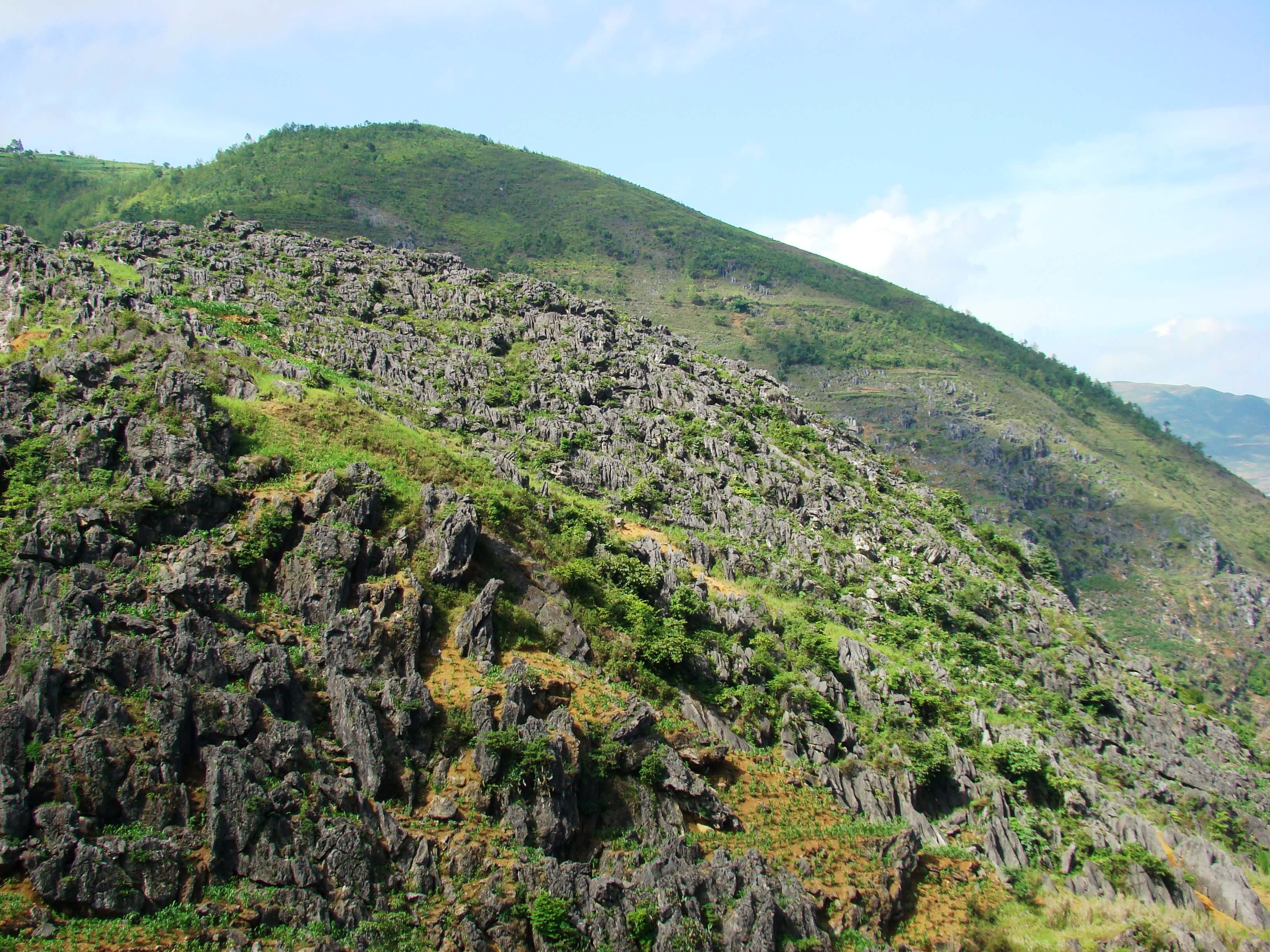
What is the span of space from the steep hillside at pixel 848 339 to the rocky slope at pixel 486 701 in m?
30.2

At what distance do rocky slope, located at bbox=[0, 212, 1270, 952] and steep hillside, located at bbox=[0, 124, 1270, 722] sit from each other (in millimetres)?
30158

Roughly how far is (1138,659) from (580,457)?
32054mm

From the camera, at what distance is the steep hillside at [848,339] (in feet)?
257

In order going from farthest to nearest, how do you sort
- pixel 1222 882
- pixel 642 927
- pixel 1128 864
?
1. pixel 1222 882
2. pixel 1128 864
3. pixel 642 927

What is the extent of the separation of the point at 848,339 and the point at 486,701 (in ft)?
354

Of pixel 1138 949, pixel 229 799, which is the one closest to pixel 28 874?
pixel 229 799

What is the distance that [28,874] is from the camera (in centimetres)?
1079

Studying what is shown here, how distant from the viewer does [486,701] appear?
54.5 ft

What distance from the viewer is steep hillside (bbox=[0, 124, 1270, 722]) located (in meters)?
78.2

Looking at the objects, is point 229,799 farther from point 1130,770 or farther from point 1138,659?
point 1138,659

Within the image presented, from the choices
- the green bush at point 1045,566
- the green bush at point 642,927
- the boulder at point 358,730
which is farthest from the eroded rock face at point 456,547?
the green bush at point 1045,566

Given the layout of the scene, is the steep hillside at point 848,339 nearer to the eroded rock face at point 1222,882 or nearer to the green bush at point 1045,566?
the green bush at point 1045,566

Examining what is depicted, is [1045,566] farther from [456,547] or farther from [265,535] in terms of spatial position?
[265,535]

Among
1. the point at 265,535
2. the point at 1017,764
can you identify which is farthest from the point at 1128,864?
the point at 265,535
